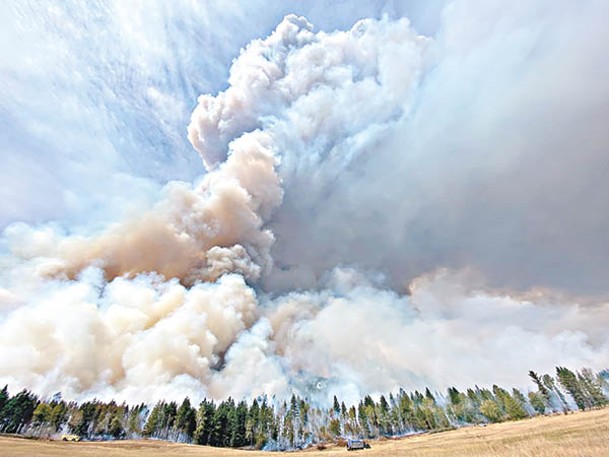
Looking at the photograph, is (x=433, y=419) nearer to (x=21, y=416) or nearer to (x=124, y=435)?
(x=124, y=435)

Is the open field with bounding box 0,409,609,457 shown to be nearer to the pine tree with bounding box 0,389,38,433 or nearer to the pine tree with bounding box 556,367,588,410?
the pine tree with bounding box 0,389,38,433

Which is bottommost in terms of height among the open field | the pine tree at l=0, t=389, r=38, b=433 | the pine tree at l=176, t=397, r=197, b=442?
the open field

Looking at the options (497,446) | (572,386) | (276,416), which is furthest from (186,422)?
(572,386)

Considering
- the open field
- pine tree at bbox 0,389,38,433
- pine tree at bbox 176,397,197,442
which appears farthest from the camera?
pine tree at bbox 176,397,197,442

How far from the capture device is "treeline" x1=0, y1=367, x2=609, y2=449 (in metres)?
97.8

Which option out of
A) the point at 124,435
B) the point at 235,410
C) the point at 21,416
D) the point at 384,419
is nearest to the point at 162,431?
the point at 124,435

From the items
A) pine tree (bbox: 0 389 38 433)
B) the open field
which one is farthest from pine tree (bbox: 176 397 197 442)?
the open field

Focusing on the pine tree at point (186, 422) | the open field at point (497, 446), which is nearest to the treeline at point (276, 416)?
the pine tree at point (186, 422)

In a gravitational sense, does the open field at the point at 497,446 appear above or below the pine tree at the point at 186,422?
below

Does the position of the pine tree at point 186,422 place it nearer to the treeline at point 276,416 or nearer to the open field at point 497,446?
the treeline at point 276,416

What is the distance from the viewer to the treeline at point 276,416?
97750mm

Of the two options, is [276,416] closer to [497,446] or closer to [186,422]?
[186,422]

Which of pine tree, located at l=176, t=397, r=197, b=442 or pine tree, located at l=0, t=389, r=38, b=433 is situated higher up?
pine tree, located at l=0, t=389, r=38, b=433

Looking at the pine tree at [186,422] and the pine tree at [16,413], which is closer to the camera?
the pine tree at [16,413]
